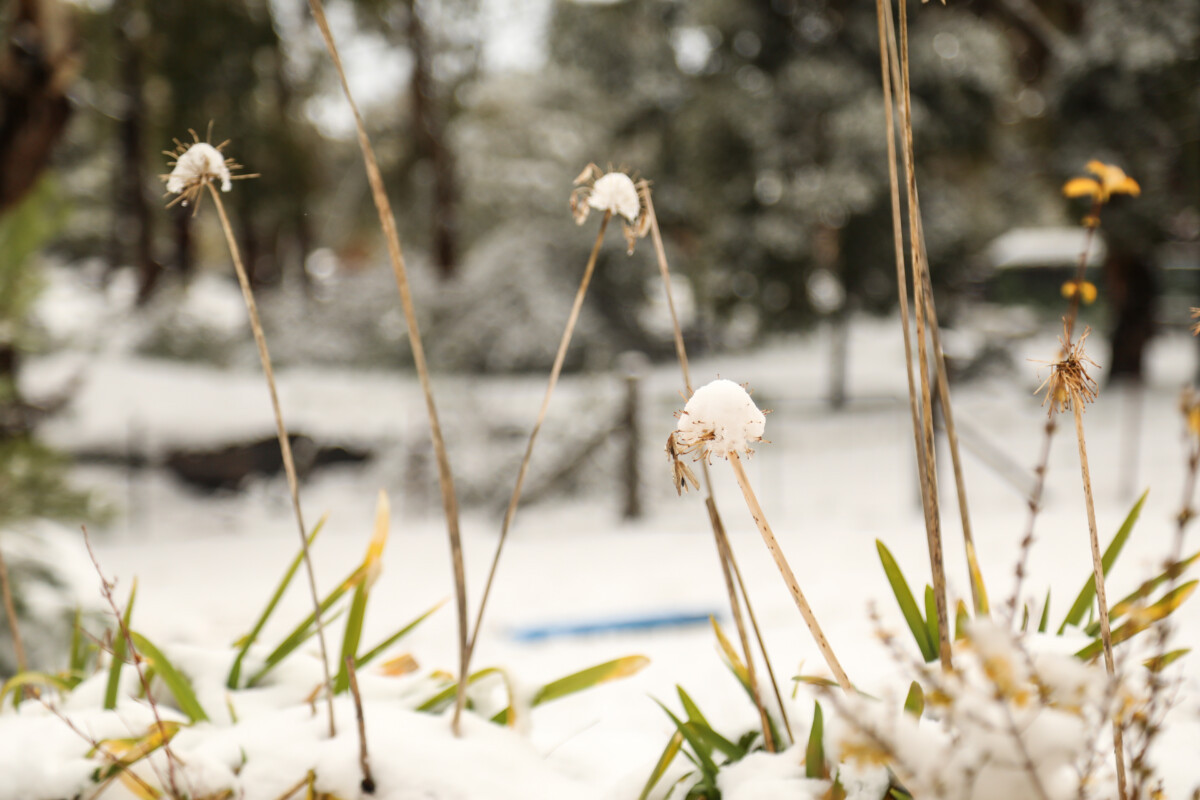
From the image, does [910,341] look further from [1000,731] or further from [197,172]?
[197,172]

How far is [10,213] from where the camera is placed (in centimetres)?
296

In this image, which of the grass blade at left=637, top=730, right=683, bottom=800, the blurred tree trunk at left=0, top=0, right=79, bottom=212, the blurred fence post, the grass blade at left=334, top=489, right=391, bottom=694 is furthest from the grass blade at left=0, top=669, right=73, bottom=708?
the blurred fence post

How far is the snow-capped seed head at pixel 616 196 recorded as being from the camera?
0.95 m

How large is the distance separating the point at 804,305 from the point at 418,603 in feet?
19.5

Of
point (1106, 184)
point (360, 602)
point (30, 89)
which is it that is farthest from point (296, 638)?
point (30, 89)

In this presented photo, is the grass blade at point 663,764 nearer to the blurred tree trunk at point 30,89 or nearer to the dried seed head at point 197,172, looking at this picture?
the dried seed head at point 197,172

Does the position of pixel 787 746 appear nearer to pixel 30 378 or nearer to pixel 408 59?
pixel 30 378

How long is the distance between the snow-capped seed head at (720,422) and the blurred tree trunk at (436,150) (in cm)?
1017

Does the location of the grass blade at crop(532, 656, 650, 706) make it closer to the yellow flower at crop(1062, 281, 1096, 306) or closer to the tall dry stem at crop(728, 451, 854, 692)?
the tall dry stem at crop(728, 451, 854, 692)

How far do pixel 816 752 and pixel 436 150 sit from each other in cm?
1051

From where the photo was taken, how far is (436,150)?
10477mm

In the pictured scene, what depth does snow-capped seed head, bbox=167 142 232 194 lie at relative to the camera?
87cm

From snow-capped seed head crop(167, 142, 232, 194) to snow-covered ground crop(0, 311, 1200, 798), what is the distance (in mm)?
676

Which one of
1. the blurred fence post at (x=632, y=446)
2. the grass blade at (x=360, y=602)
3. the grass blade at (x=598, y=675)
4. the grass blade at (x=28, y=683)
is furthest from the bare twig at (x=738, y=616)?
the blurred fence post at (x=632, y=446)
